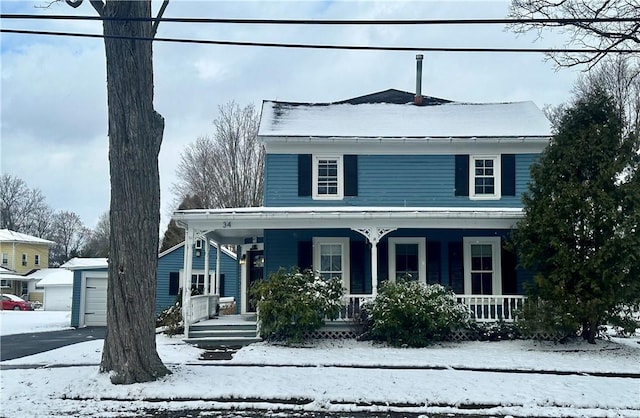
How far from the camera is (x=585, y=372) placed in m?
11.0

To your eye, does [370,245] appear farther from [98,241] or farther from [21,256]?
[98,241]

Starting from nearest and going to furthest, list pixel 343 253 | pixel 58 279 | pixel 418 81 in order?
pixel 343 253, pixel 418 81, pixel 58 279

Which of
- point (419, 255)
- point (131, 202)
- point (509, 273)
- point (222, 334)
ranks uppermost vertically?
point (131, 202)

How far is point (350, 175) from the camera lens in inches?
709

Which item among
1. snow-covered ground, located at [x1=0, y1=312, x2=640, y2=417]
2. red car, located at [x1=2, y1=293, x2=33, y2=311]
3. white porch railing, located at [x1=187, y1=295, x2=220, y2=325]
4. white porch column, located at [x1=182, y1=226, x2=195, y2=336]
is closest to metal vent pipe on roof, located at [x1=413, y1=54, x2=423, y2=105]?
white porch railing, located at [x1=187, y1=295, x2=220, y2=325]

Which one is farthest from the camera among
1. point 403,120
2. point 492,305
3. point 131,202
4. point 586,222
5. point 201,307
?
point 403,120

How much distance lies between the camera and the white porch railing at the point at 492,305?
1522cm

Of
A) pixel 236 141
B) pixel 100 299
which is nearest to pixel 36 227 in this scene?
pixel 236 141

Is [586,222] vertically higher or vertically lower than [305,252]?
higher

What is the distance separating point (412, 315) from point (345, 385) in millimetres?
4802

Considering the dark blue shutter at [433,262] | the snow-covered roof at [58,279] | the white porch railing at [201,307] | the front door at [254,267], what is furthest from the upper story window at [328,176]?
the snow-covered roof at [58,279]

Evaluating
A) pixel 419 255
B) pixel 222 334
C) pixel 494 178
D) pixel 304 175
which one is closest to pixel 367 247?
pixel 419 255

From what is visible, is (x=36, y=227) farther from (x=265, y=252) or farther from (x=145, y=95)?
(x=145, y=95)

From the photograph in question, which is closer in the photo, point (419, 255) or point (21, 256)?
point (419, 255)
